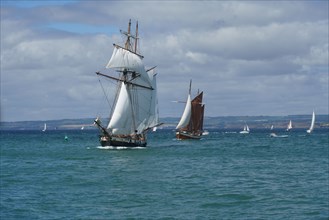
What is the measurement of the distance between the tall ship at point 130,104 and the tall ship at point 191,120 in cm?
4270

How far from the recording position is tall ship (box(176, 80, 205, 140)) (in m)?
148

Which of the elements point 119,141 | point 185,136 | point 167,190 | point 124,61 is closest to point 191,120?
point 185,136

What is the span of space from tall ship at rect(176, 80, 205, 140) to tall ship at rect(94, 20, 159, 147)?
42.7 metres

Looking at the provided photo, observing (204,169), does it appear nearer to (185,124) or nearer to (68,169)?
(68,169)

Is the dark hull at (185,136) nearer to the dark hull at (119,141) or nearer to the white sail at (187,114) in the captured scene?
the white sail at (187,114)

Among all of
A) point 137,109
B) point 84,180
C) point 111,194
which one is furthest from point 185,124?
point 111,194

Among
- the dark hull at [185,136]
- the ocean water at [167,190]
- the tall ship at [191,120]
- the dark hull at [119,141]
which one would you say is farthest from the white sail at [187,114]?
the ocean water at [167,190]

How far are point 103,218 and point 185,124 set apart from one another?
117 meters

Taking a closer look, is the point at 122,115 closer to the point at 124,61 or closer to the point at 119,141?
the point at 119,141

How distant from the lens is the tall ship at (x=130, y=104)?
3866 inches

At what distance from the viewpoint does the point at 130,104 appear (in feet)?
326

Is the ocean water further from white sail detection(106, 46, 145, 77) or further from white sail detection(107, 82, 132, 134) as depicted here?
white sail detection(106, 46, 145, 77)

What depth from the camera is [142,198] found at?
40500 mm

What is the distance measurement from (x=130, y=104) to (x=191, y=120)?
54.5 m
